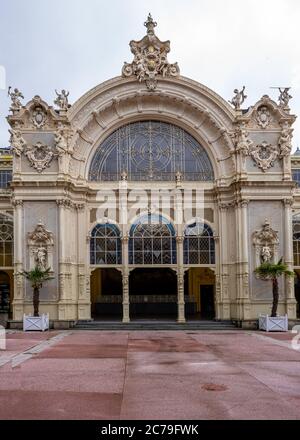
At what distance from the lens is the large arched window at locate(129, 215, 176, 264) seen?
33.0m

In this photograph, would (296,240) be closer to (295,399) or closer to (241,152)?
(241,152)

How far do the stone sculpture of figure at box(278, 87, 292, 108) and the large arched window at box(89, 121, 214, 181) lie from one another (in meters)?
5.79

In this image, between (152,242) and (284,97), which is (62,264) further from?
(284,97)

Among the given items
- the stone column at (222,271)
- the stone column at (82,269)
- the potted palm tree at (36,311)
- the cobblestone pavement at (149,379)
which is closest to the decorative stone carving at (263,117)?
the stone column at (222,271)

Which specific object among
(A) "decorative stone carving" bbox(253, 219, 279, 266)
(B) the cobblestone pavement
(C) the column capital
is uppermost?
(C) the column capital

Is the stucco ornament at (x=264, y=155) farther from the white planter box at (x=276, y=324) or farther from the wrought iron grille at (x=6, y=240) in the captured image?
the wrought iron grille at (x=6, y=240)

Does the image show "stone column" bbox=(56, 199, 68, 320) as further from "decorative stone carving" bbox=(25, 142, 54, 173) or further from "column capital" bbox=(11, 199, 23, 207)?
"decorative stone carving" bbox=(25, 142, 54, 173)

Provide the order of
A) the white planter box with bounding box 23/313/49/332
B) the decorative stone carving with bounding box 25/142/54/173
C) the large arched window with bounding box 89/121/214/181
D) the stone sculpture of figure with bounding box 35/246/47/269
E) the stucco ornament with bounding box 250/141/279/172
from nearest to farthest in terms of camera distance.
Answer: the white planter box with bounding box 23/313/49/332, the stone sculpture of figure with bounding box 35/246/47/269, the decorative stone carving with bounding box 25/142/54/173, the stucco ornament with bounding box 250/141/279/172, the large arched window with bounding box 89/121/214/181

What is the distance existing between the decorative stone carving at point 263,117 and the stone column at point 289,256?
16.8 ft

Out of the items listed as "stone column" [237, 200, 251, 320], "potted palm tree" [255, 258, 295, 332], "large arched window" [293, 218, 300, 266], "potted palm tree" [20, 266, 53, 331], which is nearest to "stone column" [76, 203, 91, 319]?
"potted palm tree" [20, 266, 53, 331]

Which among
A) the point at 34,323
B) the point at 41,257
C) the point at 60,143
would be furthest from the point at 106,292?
the point at 60,143

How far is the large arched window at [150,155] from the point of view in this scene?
3366 cm

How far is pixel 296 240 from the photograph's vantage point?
35.0 meters

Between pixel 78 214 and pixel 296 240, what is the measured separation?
48.1ft
